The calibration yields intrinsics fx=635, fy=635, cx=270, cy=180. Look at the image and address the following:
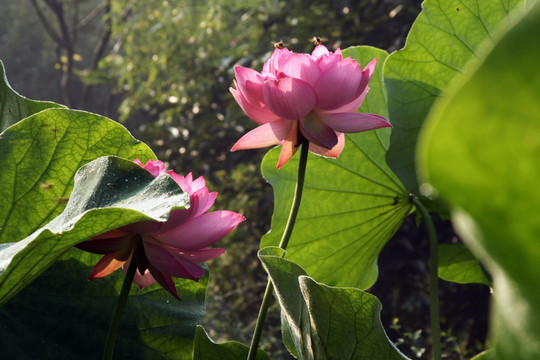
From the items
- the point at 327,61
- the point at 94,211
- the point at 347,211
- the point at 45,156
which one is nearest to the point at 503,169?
the point at 94,211

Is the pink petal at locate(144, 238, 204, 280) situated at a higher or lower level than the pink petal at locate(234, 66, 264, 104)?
lower

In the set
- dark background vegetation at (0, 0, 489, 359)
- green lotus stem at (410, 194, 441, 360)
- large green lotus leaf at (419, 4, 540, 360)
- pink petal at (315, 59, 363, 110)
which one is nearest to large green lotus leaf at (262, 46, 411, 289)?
green lotus stem at (410, 194, 441, 360)

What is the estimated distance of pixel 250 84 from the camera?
1.89 feet

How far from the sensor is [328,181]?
97 centimetres

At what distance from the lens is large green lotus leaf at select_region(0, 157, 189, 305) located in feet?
1.37

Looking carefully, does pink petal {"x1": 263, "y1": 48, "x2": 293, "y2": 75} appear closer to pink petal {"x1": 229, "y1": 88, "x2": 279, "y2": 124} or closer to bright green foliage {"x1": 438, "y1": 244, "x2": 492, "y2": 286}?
pink petal {"x1": 229, "y1": 88, "x2": 279, "y2": 124}

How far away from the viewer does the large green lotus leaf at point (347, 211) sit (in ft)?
2.98

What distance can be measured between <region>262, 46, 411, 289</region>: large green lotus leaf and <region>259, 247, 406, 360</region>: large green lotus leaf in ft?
1.37

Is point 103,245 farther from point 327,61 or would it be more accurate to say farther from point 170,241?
point 327,61

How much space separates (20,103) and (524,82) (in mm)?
694

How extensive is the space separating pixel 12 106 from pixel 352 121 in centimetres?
42

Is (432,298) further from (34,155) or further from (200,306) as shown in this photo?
(34,155)

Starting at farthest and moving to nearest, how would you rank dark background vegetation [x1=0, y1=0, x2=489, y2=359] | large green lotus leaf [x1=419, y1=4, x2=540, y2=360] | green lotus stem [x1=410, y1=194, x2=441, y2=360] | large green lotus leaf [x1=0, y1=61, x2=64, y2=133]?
Answer: dark background vegetation [x1=0, y1=0, x2=489, y2=359], large green lotus leaf [x1=0, y1=61, x2=64, y2=133], green lotus stem [x1=410, y1=194, x2=441, y2=360], large green lotus leaf [x1=419, y1=4, x2=540, y2=360]

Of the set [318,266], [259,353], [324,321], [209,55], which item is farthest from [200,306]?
[209,55]
